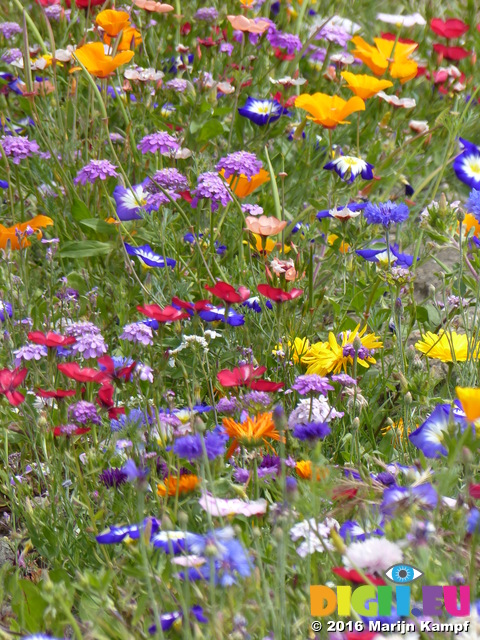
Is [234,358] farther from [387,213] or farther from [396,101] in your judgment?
[396,101]

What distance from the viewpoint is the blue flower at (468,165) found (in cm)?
241

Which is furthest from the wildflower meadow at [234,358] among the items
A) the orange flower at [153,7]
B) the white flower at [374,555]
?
the orange flower at [153,7]

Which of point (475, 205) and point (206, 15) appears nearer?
point (475, 205)

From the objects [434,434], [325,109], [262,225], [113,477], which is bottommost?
[113,477]

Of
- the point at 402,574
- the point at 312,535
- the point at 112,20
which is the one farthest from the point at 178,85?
the point at 402,574

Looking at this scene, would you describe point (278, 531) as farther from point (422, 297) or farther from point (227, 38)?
point (227, 38)

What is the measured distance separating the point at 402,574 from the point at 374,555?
0.10m

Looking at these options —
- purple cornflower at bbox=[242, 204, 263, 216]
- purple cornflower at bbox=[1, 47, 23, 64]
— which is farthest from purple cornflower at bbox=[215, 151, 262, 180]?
purple cornflower at bbox=[1, 47, 23, 64]

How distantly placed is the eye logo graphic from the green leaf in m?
1.38

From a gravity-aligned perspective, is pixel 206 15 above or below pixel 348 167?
above

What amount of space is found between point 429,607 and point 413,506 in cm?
12

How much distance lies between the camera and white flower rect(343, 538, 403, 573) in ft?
3.13

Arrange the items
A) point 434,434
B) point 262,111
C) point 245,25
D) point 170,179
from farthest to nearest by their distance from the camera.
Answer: point 262,111, point 245,25, point 170,179, point 434,434

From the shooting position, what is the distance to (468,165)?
247 centimetres
